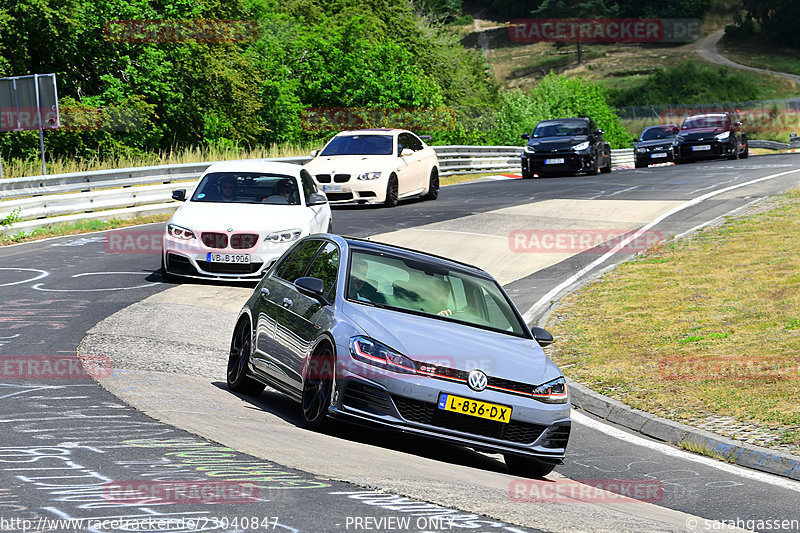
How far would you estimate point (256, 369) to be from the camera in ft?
30.3

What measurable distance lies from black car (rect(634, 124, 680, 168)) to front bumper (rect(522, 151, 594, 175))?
32.6 ft

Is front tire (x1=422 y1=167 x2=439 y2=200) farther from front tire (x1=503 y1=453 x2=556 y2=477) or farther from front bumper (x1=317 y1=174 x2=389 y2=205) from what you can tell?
front tire (x1=503 y1=453 x2=556 y2=477)

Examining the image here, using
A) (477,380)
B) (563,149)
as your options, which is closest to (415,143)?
(563,149)

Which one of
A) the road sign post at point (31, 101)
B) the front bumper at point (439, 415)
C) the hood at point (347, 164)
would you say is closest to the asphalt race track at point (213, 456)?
the front bumper at point (439, 415)

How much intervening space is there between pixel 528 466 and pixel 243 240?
796cm

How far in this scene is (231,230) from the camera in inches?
589

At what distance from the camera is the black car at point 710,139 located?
40.1 metres

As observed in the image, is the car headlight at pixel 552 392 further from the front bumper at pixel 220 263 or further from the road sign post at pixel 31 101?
the road sign post at pixel 31 101

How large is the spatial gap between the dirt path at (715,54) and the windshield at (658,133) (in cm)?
7338

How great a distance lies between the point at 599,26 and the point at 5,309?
432 feet

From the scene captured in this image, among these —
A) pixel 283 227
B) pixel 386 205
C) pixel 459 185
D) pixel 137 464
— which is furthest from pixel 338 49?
pixel 137 464

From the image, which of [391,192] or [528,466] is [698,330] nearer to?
[528,466]

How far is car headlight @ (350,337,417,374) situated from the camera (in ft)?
24.6

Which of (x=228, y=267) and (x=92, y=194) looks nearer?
(x=228, y=267)
